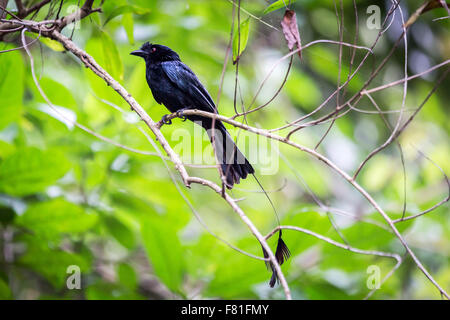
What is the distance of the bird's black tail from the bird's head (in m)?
0.43

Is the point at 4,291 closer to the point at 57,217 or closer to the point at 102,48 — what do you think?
the point at 57,217

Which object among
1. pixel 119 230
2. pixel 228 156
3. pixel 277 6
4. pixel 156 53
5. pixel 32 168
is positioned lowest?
pixel 119 230

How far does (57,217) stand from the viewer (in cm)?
231

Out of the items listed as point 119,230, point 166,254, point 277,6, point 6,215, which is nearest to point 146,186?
point 119,230

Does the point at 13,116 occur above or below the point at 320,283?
above

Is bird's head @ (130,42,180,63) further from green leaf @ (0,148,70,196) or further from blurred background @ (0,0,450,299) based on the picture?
green leaf @ (0,148,70,196)

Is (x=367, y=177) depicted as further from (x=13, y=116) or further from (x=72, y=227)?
(x=13, y=116)

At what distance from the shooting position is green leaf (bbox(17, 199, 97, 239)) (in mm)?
2305

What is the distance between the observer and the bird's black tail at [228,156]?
1741 mm

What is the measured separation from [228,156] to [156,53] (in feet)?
2.68

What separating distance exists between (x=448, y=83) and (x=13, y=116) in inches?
143

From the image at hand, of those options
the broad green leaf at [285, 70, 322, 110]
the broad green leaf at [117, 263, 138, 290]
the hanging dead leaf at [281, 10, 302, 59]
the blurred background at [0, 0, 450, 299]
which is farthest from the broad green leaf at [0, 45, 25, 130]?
the broad green leaf at [285, 70, 322, 110]
